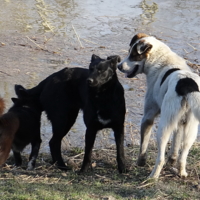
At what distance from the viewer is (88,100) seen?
5.73 metres

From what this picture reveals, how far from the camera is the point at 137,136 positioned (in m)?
7.45

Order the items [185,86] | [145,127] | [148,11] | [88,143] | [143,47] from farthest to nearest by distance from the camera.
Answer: [148,11] < [143,47] < [145,127] < [88,143] < [185,86]

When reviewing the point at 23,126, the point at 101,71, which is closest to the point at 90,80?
the point at 101,71

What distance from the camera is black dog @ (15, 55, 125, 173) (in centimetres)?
562

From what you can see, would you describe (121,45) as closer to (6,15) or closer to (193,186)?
(6,15)

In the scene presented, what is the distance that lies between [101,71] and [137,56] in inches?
36.7

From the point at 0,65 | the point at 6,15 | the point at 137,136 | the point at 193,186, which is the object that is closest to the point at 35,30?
the point at 6,15

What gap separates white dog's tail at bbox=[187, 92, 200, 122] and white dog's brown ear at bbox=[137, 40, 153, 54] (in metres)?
1.35

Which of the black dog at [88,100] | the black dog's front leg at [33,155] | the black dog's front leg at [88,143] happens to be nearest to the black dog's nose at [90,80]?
the black dog at [88,100]

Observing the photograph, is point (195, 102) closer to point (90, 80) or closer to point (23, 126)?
point (90, 80)

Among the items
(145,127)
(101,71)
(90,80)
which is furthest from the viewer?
(145,127)

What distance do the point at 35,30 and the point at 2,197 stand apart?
28.7 ft

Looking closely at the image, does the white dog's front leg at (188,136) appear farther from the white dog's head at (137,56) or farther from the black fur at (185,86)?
the white dog's head at (137,56)

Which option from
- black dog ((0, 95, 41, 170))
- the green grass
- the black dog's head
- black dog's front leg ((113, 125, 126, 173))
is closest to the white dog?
the green grass
